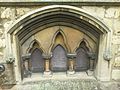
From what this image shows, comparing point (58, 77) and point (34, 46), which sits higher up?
point (34, 46)

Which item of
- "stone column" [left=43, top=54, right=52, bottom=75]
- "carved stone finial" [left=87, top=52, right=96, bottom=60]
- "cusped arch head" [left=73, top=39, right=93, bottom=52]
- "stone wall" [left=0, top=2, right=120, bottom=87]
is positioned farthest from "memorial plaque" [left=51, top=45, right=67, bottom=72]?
"stone wall" [left=0, top=2, right=120, bottom=87]

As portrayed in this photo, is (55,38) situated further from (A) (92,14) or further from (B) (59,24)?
(A) (92,14)

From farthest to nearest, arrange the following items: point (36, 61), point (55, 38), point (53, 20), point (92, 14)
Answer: point (36, 61) < point (55, 38) < point (53, 20) < point (92, 14)

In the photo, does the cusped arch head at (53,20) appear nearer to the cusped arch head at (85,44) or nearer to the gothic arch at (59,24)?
the gothic arch at (59,24)

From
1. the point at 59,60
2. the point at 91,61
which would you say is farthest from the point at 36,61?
the point at 91,61

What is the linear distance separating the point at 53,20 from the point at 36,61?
0.56 m

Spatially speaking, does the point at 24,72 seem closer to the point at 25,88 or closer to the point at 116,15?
the point at 25,88

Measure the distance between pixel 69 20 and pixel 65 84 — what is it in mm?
742

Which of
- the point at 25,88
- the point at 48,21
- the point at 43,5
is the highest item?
the point at 43,5

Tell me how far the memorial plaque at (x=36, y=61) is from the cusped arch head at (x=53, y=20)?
0.25 m

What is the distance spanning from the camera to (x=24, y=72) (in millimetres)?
2477

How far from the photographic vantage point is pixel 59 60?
8.25 ft

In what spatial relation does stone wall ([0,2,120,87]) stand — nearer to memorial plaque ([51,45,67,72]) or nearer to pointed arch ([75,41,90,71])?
pointed arch ([75,41,90,71])

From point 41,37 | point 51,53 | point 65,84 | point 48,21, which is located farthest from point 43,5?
point 65,84
